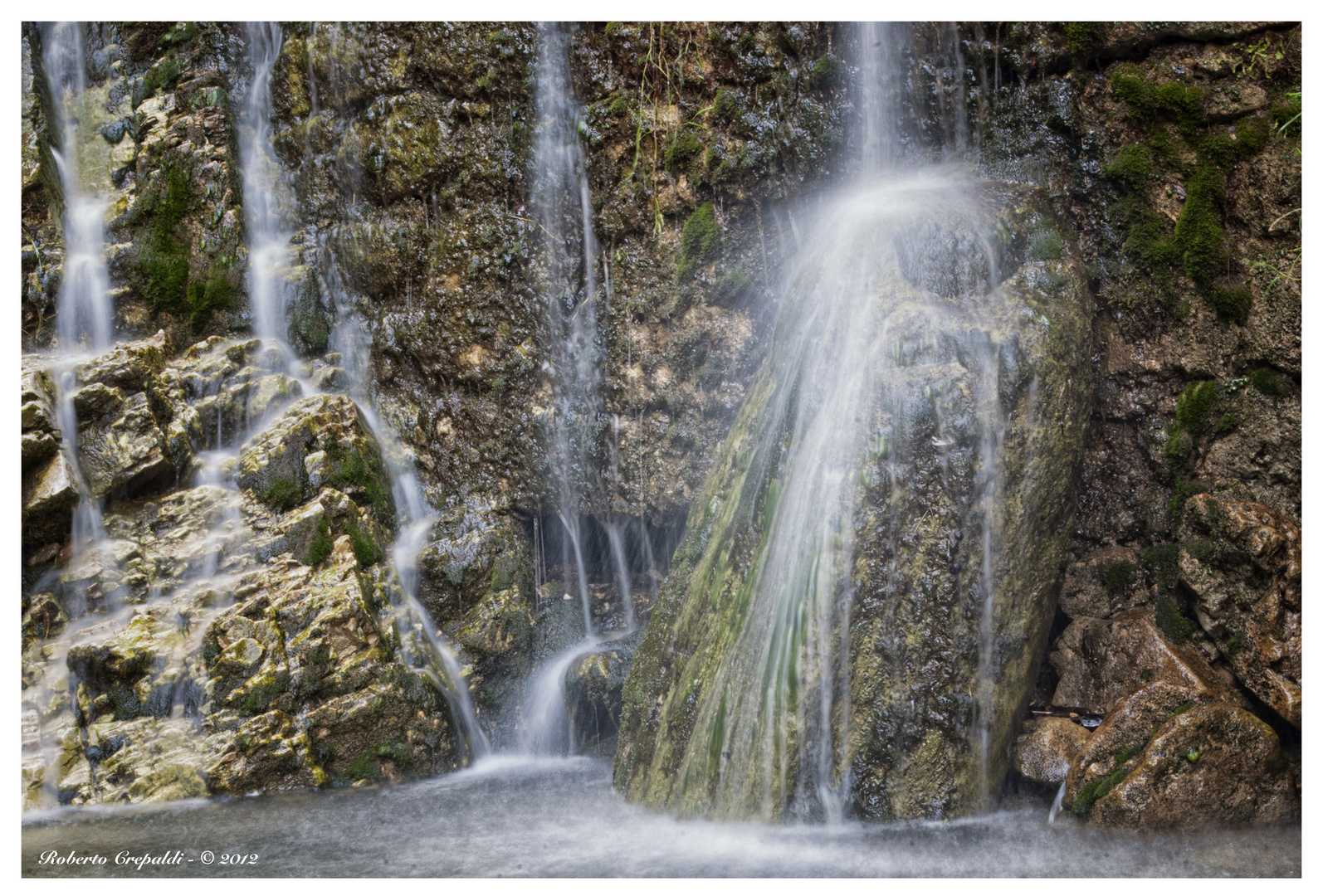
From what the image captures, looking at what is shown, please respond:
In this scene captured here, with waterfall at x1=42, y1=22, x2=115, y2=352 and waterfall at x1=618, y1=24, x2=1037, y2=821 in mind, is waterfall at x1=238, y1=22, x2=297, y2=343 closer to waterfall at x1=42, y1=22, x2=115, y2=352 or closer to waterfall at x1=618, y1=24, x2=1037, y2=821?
waterfall at x1=42, y1=22, x2=115, y2=352

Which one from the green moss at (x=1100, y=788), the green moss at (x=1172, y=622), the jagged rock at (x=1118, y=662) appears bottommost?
the green moss at (x=1100, y=788)

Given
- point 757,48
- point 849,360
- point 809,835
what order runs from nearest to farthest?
point 809,835 → point 849,360 → point 757,48

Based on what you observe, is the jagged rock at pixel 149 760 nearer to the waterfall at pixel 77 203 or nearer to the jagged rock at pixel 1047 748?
the waterfall at pixel 77 203

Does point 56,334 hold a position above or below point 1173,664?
above

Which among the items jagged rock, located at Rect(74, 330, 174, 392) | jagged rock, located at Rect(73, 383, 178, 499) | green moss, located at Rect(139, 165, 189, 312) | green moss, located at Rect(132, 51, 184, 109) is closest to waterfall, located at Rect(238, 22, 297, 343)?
green moss, located at Rect(139, 165, 189, 312)

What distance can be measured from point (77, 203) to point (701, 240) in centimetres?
426

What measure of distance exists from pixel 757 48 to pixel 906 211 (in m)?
1.49

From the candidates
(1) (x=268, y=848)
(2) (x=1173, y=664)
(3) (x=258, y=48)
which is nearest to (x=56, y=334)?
(3) (x=258, y=48)

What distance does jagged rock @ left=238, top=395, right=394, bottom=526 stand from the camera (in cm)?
482

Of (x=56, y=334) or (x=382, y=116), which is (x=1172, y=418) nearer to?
(x=382, y=116)

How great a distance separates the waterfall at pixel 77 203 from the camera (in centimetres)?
516

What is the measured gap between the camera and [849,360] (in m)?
3.79

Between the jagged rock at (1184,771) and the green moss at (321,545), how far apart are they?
4055 mm

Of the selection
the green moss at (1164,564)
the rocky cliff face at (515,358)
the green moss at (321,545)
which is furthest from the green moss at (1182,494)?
the green moss at (321,545)
